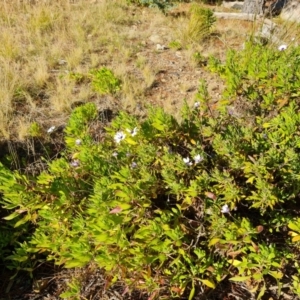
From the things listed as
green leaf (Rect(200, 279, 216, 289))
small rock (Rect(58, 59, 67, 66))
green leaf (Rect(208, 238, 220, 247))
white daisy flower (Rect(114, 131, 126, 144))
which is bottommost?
small rock (Rect(58, 59, 67, 66))

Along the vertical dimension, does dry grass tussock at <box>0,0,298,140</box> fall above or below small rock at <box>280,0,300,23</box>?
below

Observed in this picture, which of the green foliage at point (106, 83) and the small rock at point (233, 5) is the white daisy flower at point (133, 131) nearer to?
the green foliage at point (106, 83)

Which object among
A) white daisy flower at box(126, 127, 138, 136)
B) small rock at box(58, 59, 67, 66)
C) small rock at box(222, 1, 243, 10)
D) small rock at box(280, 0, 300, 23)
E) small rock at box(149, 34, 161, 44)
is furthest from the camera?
small rock at box(222, 1, 243, 10)

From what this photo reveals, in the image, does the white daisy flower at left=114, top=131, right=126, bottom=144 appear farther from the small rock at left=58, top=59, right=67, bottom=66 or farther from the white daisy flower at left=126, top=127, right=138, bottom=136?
the small rock at left=58, top=59, right=67, bottom=66

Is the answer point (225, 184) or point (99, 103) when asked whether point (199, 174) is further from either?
point (99, 103)

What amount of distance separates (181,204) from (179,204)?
3.4 inches

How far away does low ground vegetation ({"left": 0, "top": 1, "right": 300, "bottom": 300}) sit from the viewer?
1.98 meters

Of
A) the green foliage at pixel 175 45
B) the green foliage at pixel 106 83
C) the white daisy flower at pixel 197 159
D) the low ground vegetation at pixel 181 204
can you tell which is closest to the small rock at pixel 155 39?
the green foliage at pixel 175 45

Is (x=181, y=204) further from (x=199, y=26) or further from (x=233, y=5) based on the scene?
(x=233, y=5)

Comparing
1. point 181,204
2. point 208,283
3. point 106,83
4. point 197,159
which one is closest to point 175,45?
point 106,83

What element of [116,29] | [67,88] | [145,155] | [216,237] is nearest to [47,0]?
[116,29]

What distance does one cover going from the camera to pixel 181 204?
2.17m

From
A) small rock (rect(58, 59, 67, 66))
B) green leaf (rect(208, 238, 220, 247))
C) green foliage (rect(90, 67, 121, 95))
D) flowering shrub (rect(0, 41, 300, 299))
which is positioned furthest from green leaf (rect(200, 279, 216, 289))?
small rock (rect(58, 59, 67, 66))

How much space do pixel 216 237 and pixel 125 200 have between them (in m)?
0.53
